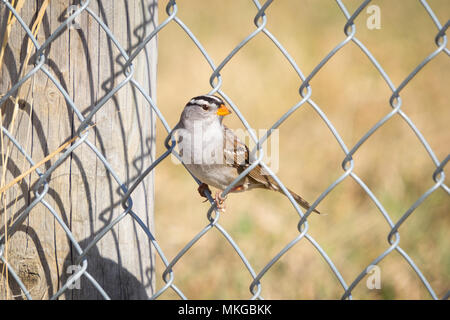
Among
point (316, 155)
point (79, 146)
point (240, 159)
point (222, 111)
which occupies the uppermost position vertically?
point (316, 155)

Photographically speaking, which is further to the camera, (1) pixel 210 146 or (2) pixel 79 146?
(1) pixel 210 146

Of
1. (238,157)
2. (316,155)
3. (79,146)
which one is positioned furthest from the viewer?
(316,155)

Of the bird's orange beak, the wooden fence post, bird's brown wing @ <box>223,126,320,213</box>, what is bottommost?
the wooden fence post

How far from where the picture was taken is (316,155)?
17.9 ft

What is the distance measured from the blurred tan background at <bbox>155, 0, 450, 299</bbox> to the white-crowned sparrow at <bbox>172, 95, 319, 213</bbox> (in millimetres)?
1316

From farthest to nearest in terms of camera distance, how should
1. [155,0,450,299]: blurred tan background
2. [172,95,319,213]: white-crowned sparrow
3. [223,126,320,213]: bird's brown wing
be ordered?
[155,0,450,299]: blurred tan background, [223,126,320,213]: bird's brown wing, [172,95,319,213]: white-crowned sparrow

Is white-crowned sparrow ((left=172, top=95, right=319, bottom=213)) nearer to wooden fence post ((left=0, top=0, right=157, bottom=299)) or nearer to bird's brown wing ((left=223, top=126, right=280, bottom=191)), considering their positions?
bird's brown wing ((left=223, top=126, right=280, bottom=191))

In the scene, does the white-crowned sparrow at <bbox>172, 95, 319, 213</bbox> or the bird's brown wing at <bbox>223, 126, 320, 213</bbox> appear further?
the bird's brown wing at <bbox>223, 126, 320, 213</bbox>

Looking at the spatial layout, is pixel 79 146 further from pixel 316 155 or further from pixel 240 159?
pixel 316 155

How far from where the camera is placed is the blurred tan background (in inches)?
159

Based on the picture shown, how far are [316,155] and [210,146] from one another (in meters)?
2.84

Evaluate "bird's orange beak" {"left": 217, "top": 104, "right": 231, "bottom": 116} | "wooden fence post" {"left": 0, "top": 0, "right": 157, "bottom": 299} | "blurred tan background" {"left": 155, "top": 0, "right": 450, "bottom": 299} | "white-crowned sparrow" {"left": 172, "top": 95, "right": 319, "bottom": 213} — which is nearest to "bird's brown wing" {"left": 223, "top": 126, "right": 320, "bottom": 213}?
"white-crowned sparrow" {"left": 172, "top": 95, "right": 319, "bottom": 213}

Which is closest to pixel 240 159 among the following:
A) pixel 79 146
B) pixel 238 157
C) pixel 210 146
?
pixel 238 157

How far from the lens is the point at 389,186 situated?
4.79 meters
